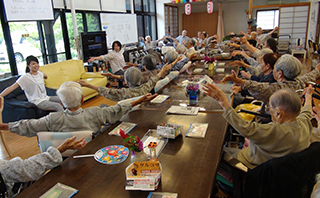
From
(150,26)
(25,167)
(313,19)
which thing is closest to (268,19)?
(313,19)

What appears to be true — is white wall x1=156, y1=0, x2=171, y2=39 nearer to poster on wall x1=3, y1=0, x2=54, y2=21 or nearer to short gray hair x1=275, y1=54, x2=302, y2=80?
poster on wall x1=3, y1=0, x2=54, y2=21

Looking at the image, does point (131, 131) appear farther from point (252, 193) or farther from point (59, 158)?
point (252, 193)

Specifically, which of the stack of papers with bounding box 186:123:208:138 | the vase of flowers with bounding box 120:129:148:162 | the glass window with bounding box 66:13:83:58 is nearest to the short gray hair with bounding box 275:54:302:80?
the stack of papers with bounding box 186:123:208:138

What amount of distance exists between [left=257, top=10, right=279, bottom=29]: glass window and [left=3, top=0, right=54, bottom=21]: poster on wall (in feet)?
32.9

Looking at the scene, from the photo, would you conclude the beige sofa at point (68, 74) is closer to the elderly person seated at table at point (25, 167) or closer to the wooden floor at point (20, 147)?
the wooden floor at point (20, 147)

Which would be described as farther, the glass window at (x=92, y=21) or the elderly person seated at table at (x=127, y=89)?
the glass window at (x=92, y=21)

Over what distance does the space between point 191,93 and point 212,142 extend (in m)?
0.91

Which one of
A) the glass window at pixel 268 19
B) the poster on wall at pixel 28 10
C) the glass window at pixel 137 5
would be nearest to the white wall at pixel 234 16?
the glass window at pixel 268 19

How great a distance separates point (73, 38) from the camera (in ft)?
21.4

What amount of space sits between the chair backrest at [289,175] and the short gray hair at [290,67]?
48.5 inches

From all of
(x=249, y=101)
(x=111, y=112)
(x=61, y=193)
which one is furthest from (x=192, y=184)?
(x=249, y=101)

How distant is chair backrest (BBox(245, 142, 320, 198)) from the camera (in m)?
1.23

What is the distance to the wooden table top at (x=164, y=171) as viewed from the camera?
1.18 m

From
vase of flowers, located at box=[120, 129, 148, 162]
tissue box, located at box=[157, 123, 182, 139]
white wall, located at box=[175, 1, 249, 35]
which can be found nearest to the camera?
vase of flowers, located at box=[120, 129, 148, 162]
